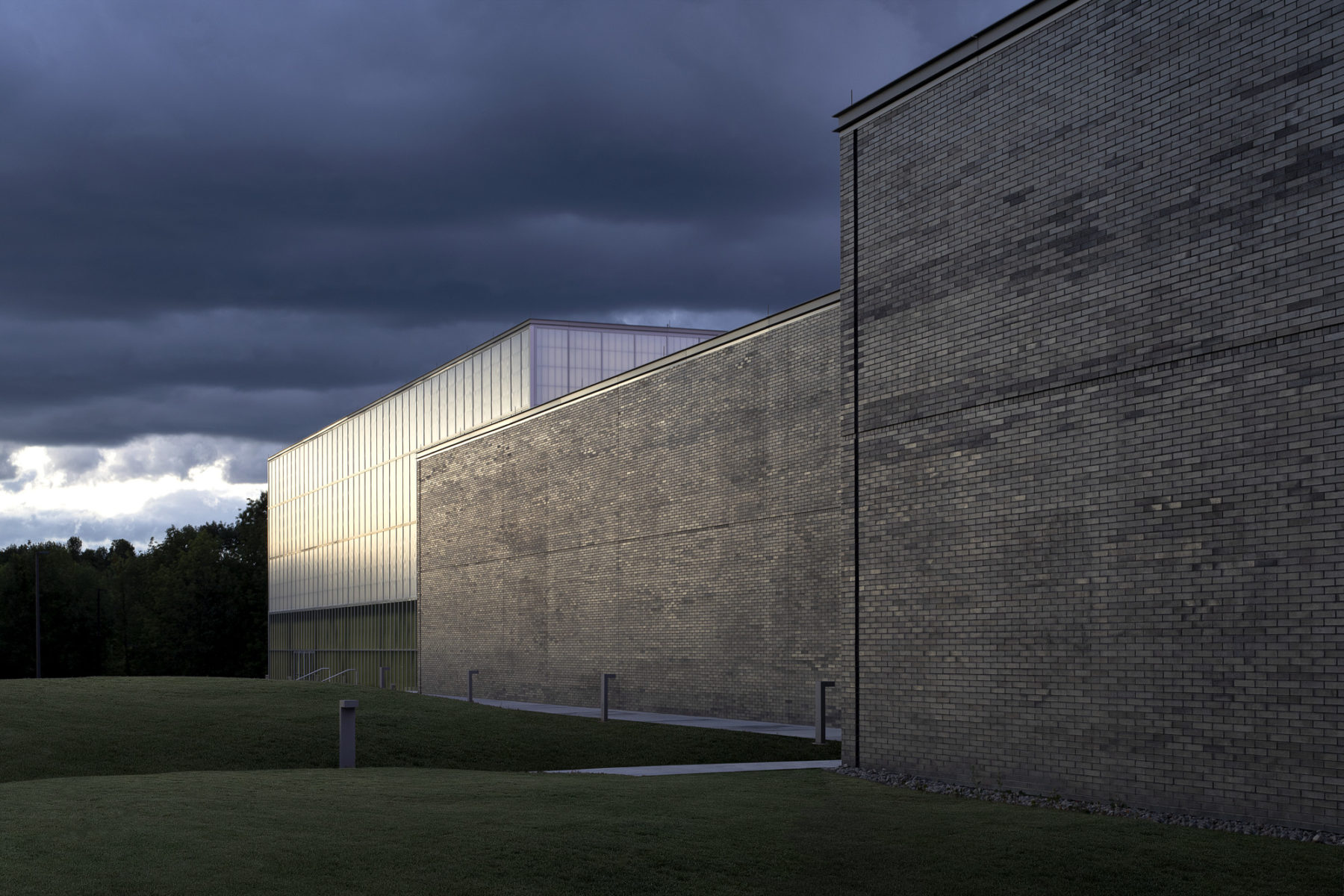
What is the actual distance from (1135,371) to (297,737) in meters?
13.2

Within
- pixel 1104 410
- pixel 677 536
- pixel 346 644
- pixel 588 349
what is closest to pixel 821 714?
pixel 1104 410

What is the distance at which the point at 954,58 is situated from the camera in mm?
14961

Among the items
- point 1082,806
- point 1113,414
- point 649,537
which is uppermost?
point 1113,414

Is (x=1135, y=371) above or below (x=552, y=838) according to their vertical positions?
above

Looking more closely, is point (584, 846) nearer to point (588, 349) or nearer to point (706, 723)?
point (706, 723)

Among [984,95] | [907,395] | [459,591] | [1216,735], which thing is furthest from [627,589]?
[1216,735]

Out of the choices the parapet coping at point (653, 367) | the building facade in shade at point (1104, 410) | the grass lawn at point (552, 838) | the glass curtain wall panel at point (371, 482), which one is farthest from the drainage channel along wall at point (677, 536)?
the grass lawn at point (552, 838)

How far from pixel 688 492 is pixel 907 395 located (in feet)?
43.7

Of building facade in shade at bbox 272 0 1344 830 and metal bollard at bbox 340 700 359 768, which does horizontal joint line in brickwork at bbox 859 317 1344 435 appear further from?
metal bollard at bbox 340 700 359 768

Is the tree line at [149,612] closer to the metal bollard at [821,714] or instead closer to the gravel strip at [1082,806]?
the metal bollard at [821,714]

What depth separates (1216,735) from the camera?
11.0m

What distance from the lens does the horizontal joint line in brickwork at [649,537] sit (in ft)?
78.8

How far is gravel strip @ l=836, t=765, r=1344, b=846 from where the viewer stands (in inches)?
398

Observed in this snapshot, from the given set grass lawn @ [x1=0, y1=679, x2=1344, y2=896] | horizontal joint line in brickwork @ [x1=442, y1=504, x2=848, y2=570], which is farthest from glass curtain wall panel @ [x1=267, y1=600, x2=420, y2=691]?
grass lawn @ [x1=0, y1=679, x2=1344, y2=896]
